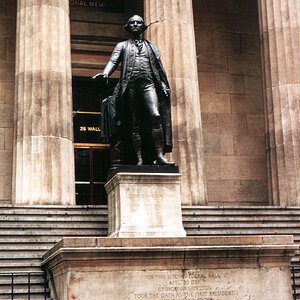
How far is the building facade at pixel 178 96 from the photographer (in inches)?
742

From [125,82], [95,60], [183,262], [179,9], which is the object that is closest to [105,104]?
[125,82]

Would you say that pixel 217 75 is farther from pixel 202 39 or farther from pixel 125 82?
pixel 125 82

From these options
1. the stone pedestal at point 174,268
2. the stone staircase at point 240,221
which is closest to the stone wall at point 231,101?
the stone staircase at point 240,221

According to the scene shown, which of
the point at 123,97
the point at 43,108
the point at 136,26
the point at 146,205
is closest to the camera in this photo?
the point at 146,205

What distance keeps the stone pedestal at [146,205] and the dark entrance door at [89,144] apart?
11755 millimetres

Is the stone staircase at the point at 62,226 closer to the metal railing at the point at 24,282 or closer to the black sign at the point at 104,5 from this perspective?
the metal railing at the point at 24,282

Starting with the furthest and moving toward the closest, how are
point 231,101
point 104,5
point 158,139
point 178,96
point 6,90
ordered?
point 231,101, point 104,5, point 6,90, point 178,96, point 158,139

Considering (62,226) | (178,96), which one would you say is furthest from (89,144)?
(62,226)

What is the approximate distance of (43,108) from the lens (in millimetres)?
18859

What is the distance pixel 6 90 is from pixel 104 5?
15.9ft

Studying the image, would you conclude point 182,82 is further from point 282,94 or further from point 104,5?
point 104,5

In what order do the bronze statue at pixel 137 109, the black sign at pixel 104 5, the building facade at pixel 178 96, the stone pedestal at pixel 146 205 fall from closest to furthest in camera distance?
1. the stone pedestal at pixel 146 205
2. the bronze statue at pixel 137 109
3. the building facade at pixel 178 96
4. the black sign at pixel 104 5

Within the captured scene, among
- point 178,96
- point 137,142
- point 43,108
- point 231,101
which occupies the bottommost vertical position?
point 137,142

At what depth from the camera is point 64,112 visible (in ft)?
62.4
